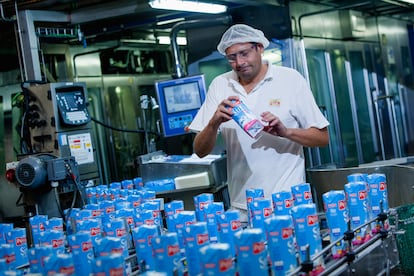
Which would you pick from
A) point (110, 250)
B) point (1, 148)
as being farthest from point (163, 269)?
point (1, 148)

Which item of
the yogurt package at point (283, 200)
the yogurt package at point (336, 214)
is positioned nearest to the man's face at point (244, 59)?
the yogurt package at point (283, 200)

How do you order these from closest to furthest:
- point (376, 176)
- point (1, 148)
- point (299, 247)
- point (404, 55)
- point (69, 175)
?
point (299, 247)
point (376, 176)
point (69, 175)
point (1, 148)
point (404, 55)

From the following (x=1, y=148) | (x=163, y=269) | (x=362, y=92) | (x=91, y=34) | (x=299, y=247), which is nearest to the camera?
(x=163, y=269)

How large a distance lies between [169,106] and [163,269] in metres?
4.01

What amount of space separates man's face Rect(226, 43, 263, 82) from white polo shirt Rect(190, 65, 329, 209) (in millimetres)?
93

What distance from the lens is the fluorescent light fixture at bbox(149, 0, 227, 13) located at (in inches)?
197

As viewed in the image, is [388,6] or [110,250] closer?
[110,250]

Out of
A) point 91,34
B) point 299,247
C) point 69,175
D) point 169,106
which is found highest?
point 91,34

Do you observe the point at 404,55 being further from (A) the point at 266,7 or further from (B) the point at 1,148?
A: (B) the point at 1,148

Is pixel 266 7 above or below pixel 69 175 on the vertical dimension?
above

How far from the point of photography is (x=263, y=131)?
323 cm

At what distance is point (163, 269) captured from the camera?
205 centimetres

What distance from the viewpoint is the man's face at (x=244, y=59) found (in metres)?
3.24

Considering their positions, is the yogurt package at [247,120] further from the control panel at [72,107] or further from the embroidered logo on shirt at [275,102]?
the control panel at [72,107]
